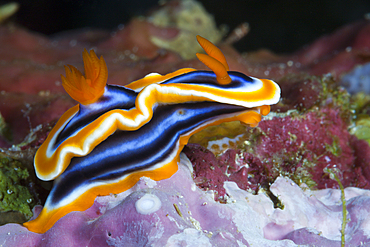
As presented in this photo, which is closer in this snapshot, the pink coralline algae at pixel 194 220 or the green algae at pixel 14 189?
the pink coralline algae at pixel 194 220

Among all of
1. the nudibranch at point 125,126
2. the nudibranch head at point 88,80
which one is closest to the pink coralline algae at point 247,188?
the nudibranch at point 125,126

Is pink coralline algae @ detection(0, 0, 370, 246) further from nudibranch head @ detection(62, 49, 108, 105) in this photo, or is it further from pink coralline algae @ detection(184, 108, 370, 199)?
nudibranch head @ detection(62, 49, 108, 105)

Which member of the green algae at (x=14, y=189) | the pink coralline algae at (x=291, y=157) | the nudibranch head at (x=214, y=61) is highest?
the nudibranch head at (x=214, y=61)

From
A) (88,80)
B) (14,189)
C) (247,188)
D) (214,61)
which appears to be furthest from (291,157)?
(14,189)

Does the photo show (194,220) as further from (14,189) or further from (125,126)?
(14,189)

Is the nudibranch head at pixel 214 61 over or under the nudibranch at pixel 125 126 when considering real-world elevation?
over

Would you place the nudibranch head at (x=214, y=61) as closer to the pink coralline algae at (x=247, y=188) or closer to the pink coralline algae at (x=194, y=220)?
the pink coralline algae at (x=247, y=188)

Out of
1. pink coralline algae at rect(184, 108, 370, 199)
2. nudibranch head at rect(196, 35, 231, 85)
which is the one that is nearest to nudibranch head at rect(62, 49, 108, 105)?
nudibranch head at rect(196, 35, 231, 85)

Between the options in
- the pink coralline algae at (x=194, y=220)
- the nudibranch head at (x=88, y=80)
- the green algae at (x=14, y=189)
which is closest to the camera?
the pink coralline algae at (x=194, y=220)
